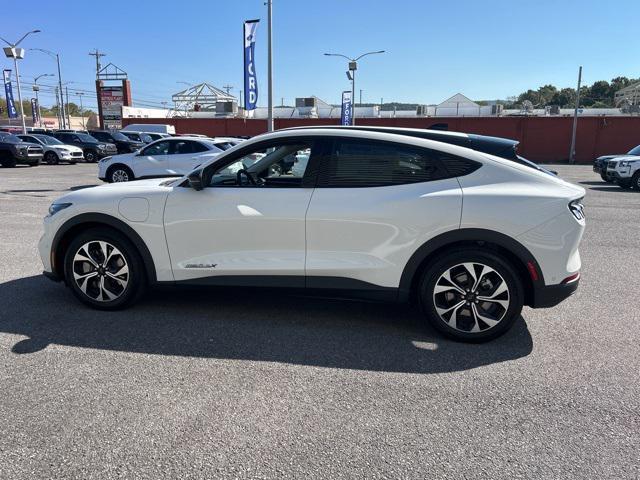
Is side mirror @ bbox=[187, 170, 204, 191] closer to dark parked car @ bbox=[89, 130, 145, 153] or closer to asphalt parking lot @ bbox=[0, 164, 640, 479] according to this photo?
asphalt parking lot @ bbox=[0, 164, 640, 479]

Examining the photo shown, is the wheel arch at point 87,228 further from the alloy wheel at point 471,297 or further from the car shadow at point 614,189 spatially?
the car shadow at point 614,189

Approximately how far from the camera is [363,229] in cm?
388

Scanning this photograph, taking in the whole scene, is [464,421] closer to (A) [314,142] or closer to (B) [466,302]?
(B) [466,302]

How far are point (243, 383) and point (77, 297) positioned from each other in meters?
2.15

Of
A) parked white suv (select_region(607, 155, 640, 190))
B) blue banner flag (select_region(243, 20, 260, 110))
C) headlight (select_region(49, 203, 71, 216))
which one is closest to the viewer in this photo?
headlight (select_region(49, 203, 71, 216))

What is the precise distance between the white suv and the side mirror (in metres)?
0.01

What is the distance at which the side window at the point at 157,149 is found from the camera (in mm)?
14133

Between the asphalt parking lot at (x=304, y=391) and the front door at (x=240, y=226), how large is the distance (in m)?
0.48

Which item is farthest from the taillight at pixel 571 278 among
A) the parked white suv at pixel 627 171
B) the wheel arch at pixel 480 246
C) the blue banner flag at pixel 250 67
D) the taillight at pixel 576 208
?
the blue banner flag at pixel 250 67

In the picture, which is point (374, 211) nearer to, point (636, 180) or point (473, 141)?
point (473, 141)

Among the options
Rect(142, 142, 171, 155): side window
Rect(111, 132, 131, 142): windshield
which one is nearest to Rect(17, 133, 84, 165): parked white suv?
Rect(111, 132, 131, 142): windshield

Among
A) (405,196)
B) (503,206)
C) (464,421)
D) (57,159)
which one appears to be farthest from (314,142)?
(57,159)

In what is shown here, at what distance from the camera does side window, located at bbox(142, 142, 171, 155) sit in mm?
14133

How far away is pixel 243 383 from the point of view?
3.27 m
